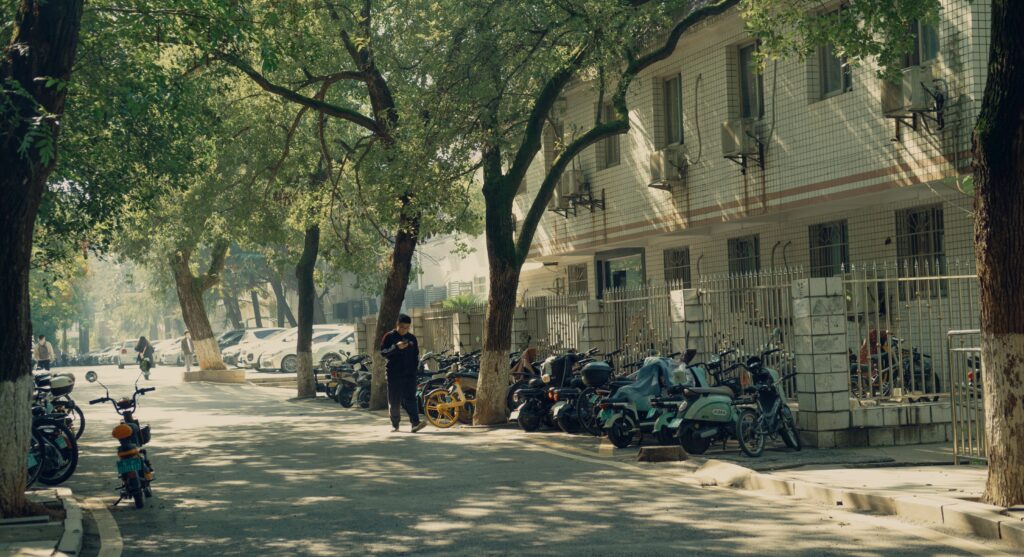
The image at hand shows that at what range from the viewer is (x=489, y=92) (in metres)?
18.6

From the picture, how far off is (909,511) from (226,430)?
13.4 meters

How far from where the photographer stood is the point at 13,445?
10.1 m

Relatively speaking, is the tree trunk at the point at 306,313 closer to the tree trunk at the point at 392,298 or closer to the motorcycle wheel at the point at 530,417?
the tree trunk at the point at 392,298

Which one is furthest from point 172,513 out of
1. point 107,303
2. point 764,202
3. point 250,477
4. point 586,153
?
point 107,303

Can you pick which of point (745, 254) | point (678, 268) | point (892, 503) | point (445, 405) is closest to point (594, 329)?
point (445, 405)

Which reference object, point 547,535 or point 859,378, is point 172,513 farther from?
point 859,378

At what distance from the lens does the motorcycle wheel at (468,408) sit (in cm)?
2039

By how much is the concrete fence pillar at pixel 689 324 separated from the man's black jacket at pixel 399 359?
4094 mm

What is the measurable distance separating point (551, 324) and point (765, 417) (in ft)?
31.8

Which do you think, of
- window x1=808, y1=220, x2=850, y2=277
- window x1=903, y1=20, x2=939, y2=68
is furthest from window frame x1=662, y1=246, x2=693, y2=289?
window x1=903, y1=20, x2=939, y2=68

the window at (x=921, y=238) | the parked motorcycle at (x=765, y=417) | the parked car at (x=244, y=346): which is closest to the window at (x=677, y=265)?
the window at (x=921, y=238)

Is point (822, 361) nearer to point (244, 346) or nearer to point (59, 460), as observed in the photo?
point (59, 460)

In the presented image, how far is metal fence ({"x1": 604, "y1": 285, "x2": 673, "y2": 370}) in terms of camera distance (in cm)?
1855

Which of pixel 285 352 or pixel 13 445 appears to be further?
pixel 285 352
